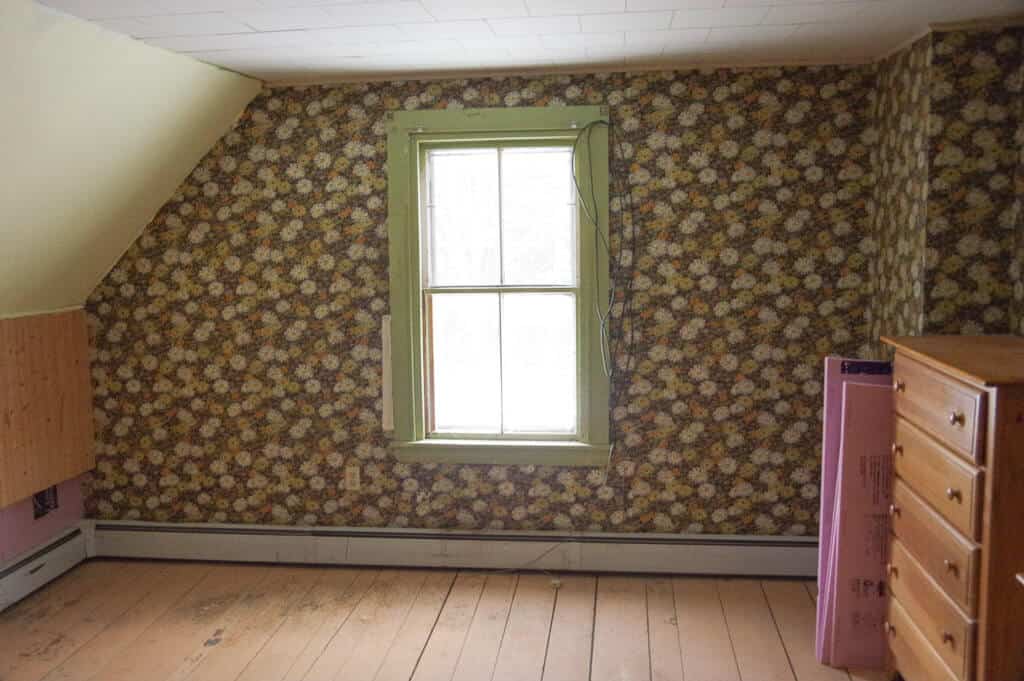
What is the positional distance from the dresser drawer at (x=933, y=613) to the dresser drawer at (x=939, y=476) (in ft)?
0.74

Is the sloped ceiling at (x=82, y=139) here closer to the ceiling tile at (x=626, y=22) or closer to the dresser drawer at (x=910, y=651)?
the ceiling tile at (x=626, y=22)

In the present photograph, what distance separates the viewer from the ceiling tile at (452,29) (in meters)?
3.03

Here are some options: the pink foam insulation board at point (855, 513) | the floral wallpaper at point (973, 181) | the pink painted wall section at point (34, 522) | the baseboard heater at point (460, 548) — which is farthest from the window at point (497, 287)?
the pink painted wall section at point (34, 522)

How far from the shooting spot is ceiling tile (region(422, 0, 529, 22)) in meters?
2.78

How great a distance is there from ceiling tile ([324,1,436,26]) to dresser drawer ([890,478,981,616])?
2180 mm

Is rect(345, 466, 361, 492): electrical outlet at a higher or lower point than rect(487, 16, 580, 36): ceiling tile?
lower

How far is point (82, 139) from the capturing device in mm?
3271

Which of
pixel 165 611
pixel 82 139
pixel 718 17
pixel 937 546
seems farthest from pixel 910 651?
pixel 82 139

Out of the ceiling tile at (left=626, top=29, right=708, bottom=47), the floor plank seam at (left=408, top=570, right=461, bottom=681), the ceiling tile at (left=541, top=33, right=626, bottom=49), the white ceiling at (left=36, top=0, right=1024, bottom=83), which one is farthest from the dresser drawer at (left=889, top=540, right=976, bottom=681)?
the ceiling tile at (left=541, top=33, right=626, bottom=49)

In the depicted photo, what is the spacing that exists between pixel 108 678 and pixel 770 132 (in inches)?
132

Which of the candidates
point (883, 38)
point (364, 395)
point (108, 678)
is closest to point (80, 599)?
Answer: point (108, 678)

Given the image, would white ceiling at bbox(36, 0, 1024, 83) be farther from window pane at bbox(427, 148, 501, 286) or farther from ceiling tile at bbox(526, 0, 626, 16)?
window pane at bbox(427, 148, 501, 286)

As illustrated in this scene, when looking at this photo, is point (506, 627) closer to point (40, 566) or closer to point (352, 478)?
point (352, 478)

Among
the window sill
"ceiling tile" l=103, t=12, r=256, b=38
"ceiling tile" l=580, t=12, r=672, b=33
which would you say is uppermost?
"ceiling tile" l=580, t=12, r=672, b=33
